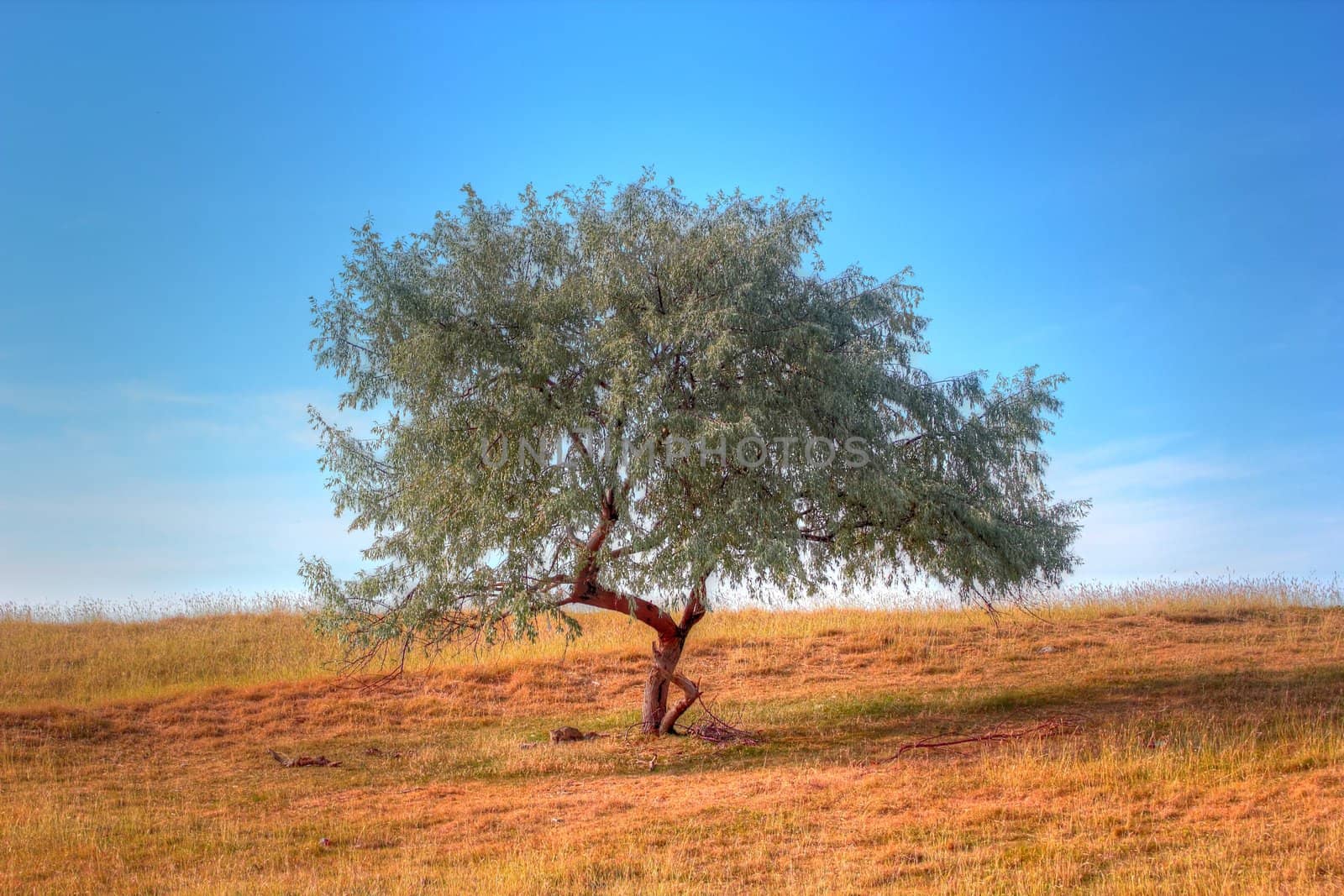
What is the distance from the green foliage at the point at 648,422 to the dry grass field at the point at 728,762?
2.68 m

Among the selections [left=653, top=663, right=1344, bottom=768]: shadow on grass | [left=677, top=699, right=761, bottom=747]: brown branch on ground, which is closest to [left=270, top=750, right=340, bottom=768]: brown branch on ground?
[left=677, top=699, right=761, bottom=747]: brown branch on ground

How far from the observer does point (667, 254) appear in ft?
46.0

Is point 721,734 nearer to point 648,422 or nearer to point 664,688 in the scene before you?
point 664,688

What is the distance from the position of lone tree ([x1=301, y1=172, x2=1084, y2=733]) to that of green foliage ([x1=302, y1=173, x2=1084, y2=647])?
0.13ft

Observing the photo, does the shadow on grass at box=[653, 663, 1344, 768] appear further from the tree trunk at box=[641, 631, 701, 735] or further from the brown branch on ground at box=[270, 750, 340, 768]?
the brown branch on ground at box=[270, 750, 340, 768]

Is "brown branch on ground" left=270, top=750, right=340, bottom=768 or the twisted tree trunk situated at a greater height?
the twisted tree trunk

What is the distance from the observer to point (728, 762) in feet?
46.9

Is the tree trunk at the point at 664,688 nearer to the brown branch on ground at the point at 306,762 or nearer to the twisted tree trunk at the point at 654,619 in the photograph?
the twisted tree trunk at the point at 654,619

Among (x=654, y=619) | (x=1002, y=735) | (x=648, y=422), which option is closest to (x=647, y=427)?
(x=648, y=422)

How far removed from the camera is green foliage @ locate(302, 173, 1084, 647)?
1348 centimetres

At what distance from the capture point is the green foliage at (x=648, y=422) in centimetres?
1348

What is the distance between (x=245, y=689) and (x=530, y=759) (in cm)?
978

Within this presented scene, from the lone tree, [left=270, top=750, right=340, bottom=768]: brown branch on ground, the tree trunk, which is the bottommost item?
[left=270, top=750, right=340, bottom=768]: brown branch on ground

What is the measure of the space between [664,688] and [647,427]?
5.61 metres
